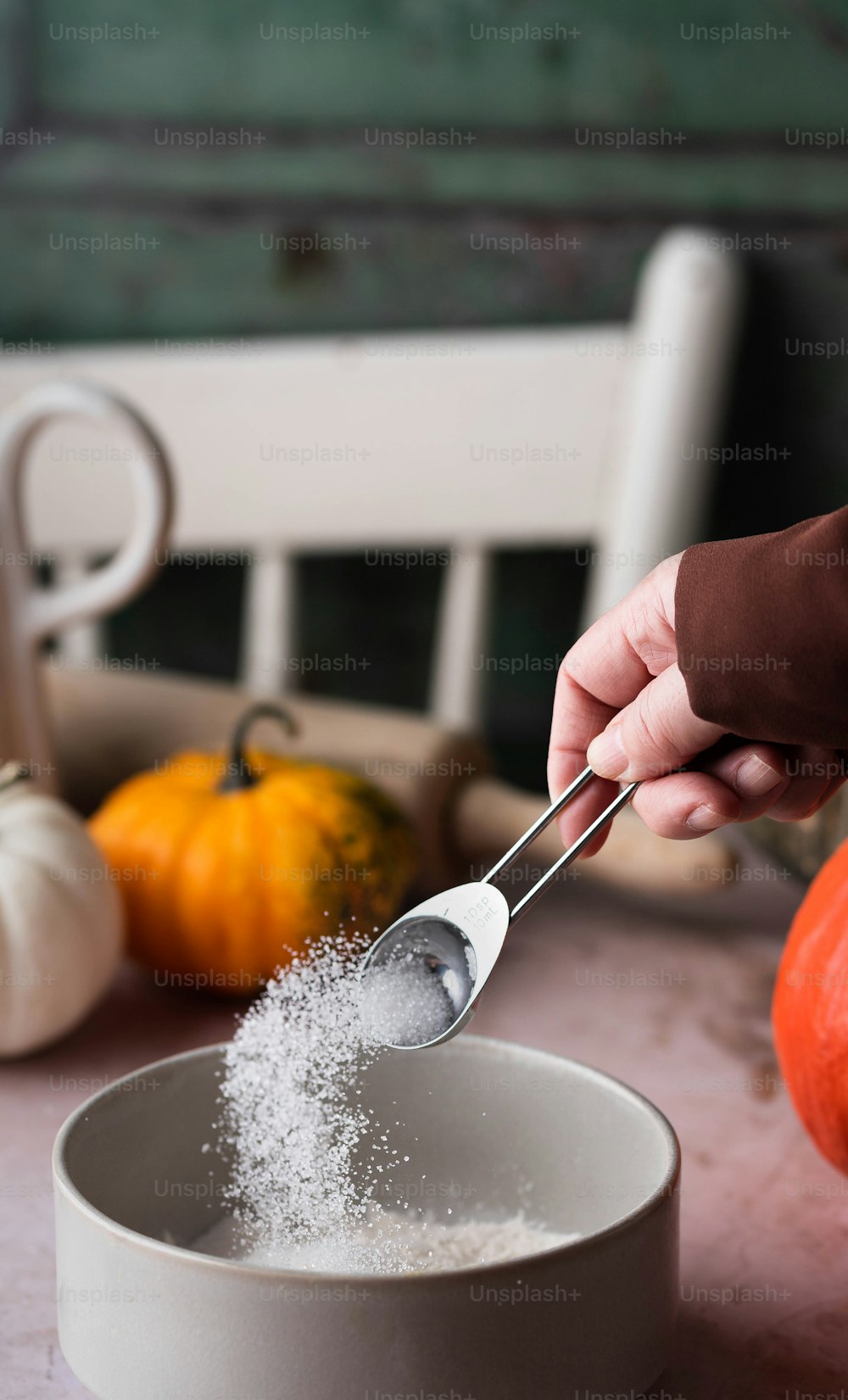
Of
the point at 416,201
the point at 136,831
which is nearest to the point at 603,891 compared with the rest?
the point at 136,831

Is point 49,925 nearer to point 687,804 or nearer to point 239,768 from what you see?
point 239,768

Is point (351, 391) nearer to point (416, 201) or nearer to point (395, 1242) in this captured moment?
point (416, 201)

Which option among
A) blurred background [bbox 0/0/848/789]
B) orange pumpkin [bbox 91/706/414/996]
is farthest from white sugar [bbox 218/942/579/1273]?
blurred background [bbox 0/0/848/789]

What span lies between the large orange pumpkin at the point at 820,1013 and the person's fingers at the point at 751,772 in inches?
2.0

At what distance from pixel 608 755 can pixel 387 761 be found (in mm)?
389

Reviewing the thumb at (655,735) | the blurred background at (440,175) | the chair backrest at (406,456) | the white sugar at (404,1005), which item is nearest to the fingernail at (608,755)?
the thumb at (655,735)

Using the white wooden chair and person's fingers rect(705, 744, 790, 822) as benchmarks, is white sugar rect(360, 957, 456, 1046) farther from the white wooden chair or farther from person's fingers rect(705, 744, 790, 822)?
the white wooden chair

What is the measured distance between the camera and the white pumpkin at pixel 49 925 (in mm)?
607

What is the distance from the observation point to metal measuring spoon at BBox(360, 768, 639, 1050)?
1.50 ft

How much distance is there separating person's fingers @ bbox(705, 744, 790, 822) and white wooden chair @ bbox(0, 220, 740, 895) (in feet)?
2.32

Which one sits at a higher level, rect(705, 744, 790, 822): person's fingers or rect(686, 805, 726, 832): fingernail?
rect(705, 744, 790, 822): person's fingers

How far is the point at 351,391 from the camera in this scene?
1229 mm

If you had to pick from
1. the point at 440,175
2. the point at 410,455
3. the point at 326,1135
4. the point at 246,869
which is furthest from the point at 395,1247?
the point at 440,175

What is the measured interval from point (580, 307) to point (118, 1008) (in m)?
0.88
